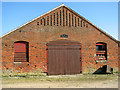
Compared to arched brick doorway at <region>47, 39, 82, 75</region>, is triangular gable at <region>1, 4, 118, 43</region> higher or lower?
higher

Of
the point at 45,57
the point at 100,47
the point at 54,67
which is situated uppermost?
the point at 100,47

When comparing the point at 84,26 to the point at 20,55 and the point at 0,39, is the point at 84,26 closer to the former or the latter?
the point at 20,55

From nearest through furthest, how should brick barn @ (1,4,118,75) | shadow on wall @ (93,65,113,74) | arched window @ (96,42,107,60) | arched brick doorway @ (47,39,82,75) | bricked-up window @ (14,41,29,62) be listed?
brick barn @ (1,4,118,75), bricked-up window @ (14,41,29,62), arched brick doorway @ (47,39,82,75), shadow on wall @ (93,65,113,74), arched window @ (96,42,107,60)

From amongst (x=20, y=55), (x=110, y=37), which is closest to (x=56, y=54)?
(x=20, y=55)

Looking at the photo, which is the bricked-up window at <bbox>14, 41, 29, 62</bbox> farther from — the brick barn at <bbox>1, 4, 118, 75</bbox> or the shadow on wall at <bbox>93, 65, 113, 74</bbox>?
the shadow on wall at <bbox>93, 65, 113, 74</bbox>

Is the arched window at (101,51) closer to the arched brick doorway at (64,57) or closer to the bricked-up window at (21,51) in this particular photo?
the arched brick doorway at (64,57)

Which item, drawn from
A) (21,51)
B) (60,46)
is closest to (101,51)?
(60,46)

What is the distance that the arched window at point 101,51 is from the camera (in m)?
15.5

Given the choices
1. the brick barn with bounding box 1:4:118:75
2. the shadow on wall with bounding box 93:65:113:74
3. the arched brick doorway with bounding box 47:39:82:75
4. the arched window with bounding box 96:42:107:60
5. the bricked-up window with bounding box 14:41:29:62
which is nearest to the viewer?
the brick barn with bounding box 1:4:118:75

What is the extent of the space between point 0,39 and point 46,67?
4.65 m

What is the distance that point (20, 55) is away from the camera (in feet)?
45.7

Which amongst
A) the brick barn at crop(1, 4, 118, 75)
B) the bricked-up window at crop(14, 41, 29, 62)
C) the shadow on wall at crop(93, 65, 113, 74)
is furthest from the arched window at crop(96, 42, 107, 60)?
the bricked-up window at crop(14, 41, 29, 62)

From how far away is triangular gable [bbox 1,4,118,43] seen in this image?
46.9 feet

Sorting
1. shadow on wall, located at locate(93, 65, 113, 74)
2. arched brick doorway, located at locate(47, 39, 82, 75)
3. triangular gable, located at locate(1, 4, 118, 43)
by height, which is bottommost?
shadow on wall, located at locate(93, 65, 113, 74)
